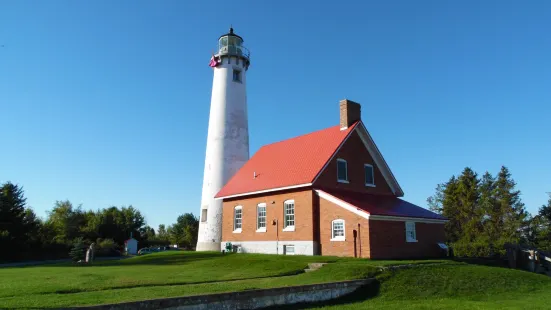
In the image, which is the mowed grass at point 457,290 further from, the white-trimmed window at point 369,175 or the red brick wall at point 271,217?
the white-trimmed window at point 369,175

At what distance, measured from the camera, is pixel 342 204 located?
23688mm

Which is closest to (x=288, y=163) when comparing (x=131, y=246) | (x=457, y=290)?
(x=457, y=290)

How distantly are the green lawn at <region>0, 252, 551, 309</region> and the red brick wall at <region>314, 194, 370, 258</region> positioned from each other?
2648 millimetres

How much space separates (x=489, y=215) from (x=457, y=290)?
3217cm

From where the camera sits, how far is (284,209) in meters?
27.3

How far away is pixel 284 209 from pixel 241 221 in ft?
16.7

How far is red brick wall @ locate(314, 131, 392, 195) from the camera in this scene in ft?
87.7

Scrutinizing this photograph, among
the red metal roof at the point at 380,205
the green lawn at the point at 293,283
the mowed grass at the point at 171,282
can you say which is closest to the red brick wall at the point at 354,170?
the red metal roof at the point at 380,205

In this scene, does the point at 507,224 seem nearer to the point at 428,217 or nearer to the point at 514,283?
the point at 428,217

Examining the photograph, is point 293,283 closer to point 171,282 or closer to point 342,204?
point 171,282

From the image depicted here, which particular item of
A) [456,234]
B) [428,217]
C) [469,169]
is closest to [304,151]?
[428,217]

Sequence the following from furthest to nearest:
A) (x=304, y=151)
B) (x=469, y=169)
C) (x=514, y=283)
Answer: (x=469, y=169), (x=304, y=151), (x=514, y=283)

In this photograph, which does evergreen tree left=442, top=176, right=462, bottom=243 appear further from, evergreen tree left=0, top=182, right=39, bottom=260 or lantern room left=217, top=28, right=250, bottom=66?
evergreen tree left=0, top=182, right=39, bottom=260

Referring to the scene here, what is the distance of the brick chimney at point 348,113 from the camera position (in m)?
28.7
